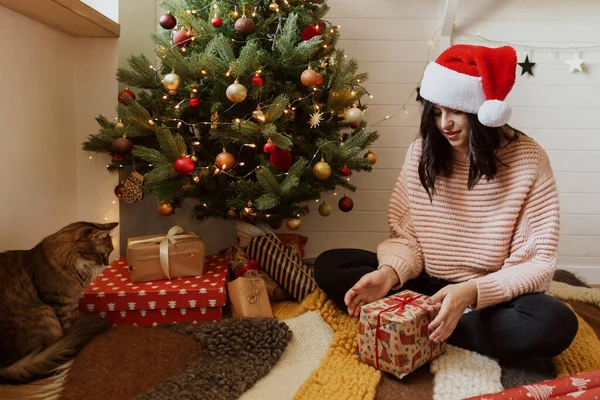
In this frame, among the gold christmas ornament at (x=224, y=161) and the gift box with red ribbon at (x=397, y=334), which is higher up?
the gold christmas ornament at (x=224, y=161)

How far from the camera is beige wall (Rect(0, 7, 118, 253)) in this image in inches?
57.3

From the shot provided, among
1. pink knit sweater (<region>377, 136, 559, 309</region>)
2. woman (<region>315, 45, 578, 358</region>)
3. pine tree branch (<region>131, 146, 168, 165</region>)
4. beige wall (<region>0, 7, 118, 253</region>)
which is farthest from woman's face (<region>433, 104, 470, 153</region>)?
beige wall (<region>0, 7, 118, 253</region>)

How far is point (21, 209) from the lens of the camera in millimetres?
1522

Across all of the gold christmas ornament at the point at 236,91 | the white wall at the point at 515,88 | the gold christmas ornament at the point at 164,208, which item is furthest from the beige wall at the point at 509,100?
the gold christmas ornament at the point at 236,91

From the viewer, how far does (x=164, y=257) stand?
1520mm

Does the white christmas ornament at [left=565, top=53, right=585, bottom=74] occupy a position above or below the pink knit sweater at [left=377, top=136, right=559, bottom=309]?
above

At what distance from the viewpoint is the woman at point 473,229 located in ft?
3.92

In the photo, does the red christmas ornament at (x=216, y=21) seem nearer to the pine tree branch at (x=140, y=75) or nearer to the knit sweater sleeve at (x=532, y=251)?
the pine tree branch at (x=140, y=75)

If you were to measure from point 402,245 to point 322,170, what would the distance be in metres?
0.32

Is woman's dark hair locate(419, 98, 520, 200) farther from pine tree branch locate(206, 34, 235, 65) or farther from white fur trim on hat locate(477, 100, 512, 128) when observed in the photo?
pine tree branch locate(206, 34, 235, 65)

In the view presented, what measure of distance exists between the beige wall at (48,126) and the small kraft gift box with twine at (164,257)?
1.09ft

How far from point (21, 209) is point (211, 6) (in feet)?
2.69

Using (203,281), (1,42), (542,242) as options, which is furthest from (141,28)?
(542,242)

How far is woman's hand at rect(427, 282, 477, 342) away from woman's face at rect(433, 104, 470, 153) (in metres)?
0.36
